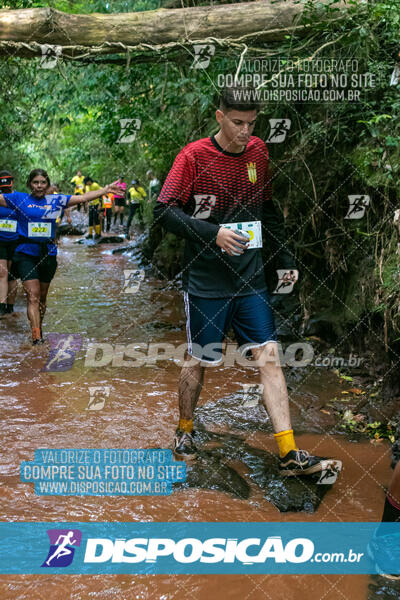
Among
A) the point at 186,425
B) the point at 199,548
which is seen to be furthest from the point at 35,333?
the point at 199,548

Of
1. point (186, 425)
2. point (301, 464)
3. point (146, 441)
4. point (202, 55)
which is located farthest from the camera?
point (202, 55)

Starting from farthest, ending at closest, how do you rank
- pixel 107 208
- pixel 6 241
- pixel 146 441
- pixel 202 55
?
pixel 107 208
pixel 6 241
pixel 202 55
pixel 146 441

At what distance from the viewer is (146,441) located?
4188 mm

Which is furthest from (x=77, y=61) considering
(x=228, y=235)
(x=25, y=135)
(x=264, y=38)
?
(x=25, y=135)

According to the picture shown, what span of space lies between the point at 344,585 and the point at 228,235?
5.94ft

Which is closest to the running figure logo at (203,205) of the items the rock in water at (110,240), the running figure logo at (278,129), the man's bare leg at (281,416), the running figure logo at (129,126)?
the man's bare leg at (281,416)

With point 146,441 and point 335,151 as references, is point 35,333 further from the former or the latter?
point 335,151

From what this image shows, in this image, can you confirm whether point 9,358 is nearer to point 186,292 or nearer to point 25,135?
point 186,292

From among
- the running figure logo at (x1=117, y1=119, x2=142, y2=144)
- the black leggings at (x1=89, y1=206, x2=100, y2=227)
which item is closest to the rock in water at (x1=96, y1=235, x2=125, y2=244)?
the black leggings at (x1=89, y1=206, x2=100, y2=227)

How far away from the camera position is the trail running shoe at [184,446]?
12.7ft

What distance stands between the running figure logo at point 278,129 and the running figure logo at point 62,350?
3.12m

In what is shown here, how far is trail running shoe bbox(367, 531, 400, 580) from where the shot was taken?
2730 mm

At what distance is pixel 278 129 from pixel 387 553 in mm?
4719

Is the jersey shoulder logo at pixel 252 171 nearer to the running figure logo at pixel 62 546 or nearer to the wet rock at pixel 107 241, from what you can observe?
the running figure logo at pixel 62 546
